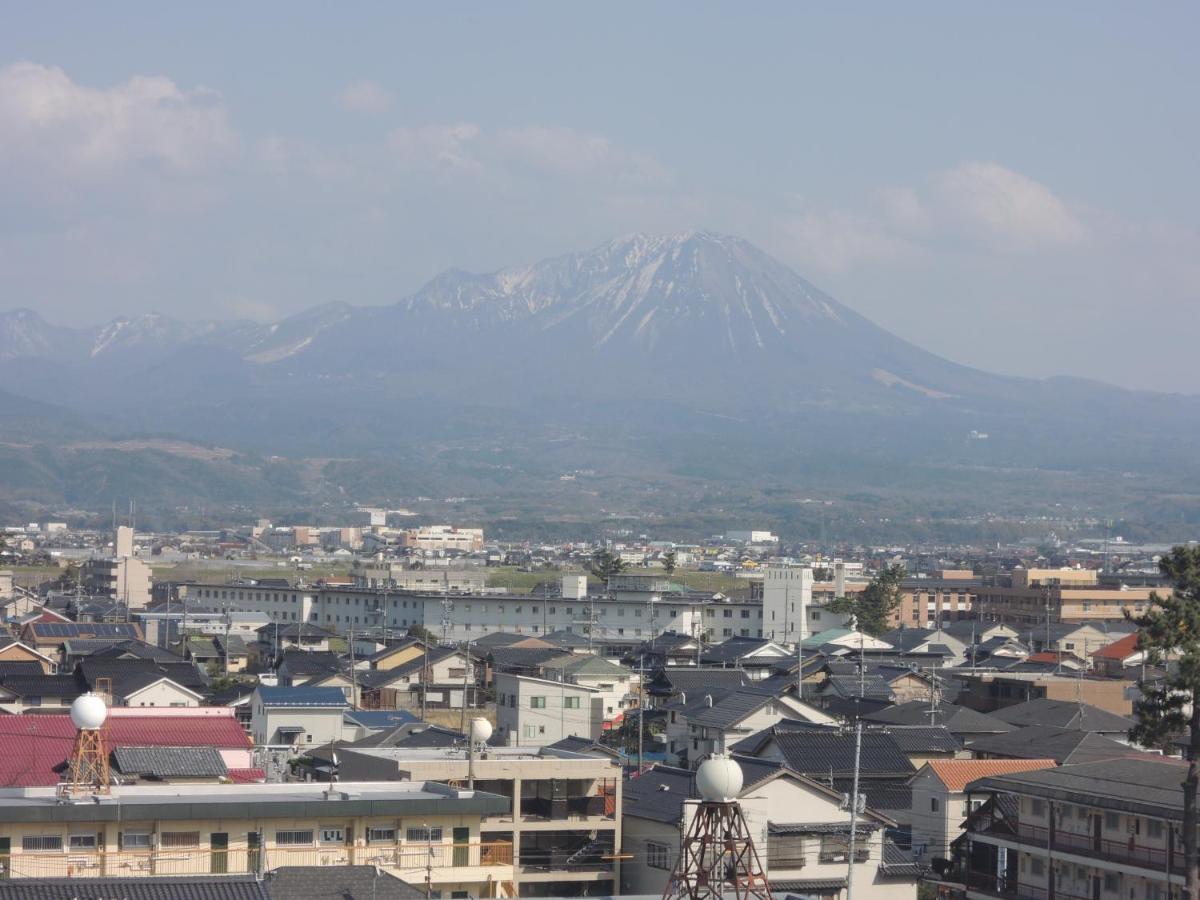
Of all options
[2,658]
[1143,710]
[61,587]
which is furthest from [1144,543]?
[1143,710]

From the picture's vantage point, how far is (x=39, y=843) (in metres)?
15.0

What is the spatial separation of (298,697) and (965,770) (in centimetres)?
1307

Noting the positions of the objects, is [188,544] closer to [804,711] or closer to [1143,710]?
[804,711]

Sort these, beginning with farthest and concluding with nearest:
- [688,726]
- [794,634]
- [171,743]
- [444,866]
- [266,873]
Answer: [794,634] → [688,726] → [171,743] → [444,866] → [266,873]

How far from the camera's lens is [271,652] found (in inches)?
2128

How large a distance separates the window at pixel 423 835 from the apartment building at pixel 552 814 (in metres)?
3.03

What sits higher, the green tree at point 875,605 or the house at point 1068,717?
the house at point 1068,717

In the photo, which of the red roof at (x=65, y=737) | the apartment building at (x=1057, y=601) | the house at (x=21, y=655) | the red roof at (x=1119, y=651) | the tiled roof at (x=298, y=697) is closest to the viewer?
the red roof at (x=65, y=737)

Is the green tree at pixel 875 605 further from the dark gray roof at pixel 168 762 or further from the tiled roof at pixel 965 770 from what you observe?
the dark gray roof at pixel 168 762

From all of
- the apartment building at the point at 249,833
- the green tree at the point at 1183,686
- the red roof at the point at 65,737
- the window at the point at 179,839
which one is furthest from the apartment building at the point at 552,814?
the green tree at the point at 1183,686

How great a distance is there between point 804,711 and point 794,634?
1189 inches

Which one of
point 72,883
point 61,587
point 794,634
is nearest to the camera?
point 72,883

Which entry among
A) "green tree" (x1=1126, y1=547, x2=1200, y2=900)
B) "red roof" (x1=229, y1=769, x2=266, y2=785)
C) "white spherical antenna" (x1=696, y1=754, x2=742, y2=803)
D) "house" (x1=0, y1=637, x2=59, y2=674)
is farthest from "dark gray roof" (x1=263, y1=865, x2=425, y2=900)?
"house" (x1=0, y1=637, x2=59, y2=674)

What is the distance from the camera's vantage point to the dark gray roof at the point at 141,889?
12.7 metres
